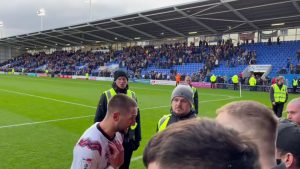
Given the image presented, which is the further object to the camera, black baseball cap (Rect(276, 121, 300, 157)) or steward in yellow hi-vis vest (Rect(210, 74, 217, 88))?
steward in yellow hi-vis vest (Rect(210, 74, 217, 88))

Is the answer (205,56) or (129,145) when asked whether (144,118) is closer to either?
(129,145)

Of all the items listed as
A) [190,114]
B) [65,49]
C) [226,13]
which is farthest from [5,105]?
[65,49]

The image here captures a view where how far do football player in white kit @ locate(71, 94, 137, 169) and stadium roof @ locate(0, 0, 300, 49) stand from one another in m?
26.6

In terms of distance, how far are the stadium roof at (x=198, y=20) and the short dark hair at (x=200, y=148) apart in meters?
28.8

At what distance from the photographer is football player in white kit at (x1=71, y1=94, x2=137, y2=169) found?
2.88 metres

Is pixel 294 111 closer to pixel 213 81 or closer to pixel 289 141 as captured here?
pixel 289 141

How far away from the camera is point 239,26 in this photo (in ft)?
121

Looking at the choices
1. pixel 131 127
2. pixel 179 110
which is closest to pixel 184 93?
pixel 179 110

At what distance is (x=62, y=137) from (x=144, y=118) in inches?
169

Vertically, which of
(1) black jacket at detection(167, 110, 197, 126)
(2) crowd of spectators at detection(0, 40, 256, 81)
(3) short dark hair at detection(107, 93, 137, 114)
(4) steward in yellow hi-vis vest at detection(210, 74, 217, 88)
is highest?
(2) crowd of spectators at detection(0, 40, 256, 81)

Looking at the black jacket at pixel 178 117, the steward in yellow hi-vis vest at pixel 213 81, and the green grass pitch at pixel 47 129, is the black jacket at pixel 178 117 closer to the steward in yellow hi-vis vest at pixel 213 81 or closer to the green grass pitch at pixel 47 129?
the green grass pitch at pixel 47 129

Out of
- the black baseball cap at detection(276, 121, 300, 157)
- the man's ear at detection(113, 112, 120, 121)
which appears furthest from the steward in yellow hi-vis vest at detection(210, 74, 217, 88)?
the black baseball cap at detection(276, 121, 300, 157)

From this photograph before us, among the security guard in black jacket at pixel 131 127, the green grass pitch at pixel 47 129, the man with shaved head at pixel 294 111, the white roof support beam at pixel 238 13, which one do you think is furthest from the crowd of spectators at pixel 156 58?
the man with shaved head at pixel 294 111

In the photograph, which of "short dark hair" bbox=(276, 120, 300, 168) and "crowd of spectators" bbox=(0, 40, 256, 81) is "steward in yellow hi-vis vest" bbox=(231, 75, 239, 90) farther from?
"short dark hair" bbox=(276, 120, 300, 168)
